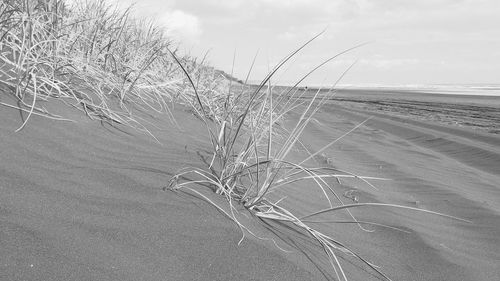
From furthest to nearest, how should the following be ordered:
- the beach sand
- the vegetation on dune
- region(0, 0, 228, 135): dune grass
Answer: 1. region(0, 0, 228, 135): dune grass
2. the vegetation on dune
3. the beach sand

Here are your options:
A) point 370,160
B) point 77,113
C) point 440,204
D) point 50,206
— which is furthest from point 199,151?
point 370,160

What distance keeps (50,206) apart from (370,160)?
11.1 ft

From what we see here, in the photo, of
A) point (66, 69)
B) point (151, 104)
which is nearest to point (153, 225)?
point (66, 69)

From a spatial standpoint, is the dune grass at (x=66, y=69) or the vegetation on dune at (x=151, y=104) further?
the dune grass at (x=66, y=69)

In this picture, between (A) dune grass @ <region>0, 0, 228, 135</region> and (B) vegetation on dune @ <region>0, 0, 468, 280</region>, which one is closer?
(B) vegetation on dune @ <region>0, 0, 468, 280</region>

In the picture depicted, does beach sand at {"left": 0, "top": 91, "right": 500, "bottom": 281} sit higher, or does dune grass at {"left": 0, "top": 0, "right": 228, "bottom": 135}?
dune grass at {"left": 0, "top": 0, "right": 228, "bottom": 135}

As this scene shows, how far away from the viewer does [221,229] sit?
154cm

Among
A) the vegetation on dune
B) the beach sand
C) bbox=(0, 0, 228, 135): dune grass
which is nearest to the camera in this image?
the beach sand

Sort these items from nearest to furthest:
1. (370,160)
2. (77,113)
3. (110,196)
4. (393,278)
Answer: (110,196) < (393,278) < (77,113) < (370,160)

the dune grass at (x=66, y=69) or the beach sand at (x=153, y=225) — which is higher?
the dune grass at (x=66, y=69)

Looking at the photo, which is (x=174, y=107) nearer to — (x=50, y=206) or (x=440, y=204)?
(x=440, y=204)

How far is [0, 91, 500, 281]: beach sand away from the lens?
4.00 feet

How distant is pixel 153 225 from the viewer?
1.43 metres

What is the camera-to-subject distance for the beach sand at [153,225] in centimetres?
122
